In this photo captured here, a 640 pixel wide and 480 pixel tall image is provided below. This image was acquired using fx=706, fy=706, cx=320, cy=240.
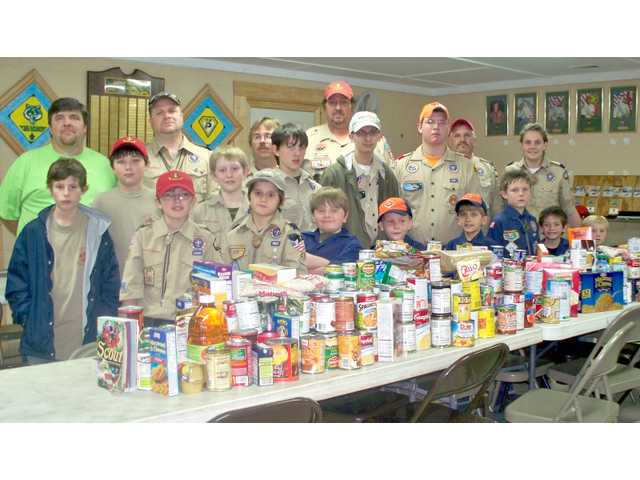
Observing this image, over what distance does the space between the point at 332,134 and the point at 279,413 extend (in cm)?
328

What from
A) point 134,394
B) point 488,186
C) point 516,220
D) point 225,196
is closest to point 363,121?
point 225,196

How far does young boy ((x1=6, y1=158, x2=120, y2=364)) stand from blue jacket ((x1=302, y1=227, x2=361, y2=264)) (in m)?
1.08

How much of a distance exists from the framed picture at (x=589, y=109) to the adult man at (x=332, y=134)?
3.51 m

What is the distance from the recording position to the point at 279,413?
6.72 feet

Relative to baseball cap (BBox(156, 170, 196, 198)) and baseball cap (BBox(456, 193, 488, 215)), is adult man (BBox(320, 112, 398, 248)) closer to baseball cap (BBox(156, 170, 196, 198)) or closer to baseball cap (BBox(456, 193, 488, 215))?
baseball cap (BBox(456, 193, 488, 215))

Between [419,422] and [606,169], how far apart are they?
229 inches

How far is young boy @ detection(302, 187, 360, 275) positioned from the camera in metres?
3.85

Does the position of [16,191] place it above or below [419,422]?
above

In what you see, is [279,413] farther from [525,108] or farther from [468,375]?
[525,108]

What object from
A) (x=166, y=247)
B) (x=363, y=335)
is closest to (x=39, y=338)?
(x=166, y=247)

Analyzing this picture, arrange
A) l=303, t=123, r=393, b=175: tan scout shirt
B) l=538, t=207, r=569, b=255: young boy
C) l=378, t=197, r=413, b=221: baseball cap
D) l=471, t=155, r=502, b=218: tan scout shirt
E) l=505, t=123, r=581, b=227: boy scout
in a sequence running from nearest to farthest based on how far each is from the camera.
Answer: l=378, t=197, r=413, b=221: baseball cap → l=303, t=123, r=393, b=175: tan scout shirt → l=538, t=207, r=569, b=255: young boy → l=471, t=155, r=502, b=218: tan scout shirt → l=505, t=123, r=581, b=227: boy scout

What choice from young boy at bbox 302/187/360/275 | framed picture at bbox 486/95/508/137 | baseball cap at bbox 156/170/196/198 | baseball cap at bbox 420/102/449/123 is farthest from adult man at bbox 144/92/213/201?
framed picture at bbox 486/95/508/137
